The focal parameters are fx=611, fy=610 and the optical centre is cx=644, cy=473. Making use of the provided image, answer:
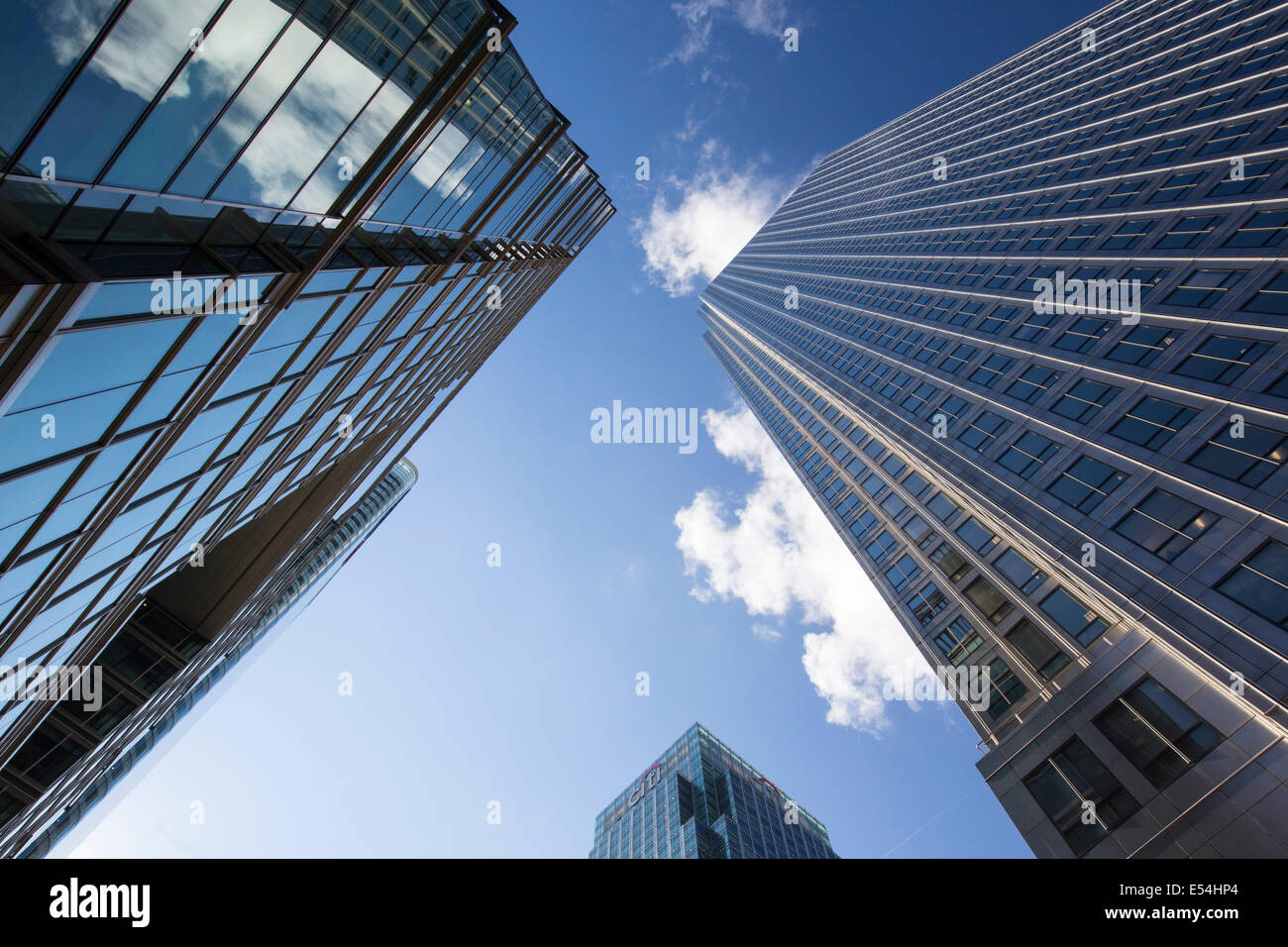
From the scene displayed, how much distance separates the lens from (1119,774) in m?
18.6

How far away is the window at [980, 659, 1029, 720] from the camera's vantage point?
24969 millimetres

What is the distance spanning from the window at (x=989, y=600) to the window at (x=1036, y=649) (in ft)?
3.97

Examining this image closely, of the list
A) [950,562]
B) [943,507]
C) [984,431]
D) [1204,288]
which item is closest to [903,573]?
[950,562]

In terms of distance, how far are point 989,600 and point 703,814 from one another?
203 feet

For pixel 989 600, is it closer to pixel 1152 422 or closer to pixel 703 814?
pixel 1152 422

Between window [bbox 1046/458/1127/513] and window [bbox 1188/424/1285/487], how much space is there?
9.12ft

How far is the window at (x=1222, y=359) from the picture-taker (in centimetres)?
2264

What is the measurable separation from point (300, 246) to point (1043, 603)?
2868cm

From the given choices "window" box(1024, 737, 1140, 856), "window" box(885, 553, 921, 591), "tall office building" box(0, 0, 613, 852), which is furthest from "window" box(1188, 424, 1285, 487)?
"tall office building" box(0, 0, 613, 852)

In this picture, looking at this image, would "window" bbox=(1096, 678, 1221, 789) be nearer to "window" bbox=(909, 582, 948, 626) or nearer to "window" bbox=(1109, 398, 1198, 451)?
"window" bbox=(1109, 398, 1198, 451)

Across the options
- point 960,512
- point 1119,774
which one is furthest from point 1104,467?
point 1119,774

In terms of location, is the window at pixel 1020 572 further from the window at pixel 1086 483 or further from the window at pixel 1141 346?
the window at pixel 1141 346
